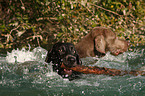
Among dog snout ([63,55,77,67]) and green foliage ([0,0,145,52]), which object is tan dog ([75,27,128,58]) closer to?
dog snout ([63,55,77,67])

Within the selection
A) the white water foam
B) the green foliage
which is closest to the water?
the white water foam

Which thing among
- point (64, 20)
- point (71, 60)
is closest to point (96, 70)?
point (71, 60)

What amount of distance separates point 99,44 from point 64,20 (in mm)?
3792

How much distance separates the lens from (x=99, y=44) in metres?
6.29

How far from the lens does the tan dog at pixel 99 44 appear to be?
630cm

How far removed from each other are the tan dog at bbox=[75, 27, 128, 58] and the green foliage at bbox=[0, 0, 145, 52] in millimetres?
2572

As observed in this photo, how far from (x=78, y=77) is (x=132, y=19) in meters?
6.46

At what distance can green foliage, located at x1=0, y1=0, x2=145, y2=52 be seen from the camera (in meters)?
9.38

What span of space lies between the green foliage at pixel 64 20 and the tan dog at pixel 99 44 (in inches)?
101

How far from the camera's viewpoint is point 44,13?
984 centimetres

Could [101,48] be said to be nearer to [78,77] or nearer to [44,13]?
[78,77]

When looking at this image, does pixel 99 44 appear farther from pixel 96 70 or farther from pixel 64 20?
pixel 64 20

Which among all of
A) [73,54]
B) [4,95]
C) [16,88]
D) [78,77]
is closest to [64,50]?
[73,54]

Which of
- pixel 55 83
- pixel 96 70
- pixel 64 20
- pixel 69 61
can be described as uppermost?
pixel 64 20
